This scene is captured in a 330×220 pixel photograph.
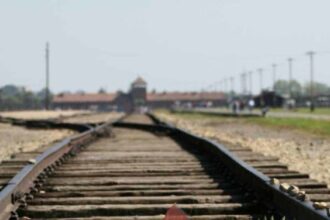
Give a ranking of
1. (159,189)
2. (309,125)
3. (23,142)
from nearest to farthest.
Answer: (159,189) < (23,142) < (309,125)

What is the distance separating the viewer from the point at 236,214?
5617 mm

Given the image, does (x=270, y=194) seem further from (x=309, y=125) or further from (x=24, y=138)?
(x=309, y=125)

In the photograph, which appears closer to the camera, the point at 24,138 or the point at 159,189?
the point at 159,189

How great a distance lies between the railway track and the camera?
5.41 meters

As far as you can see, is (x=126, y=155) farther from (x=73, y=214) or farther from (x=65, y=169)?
(x=73, y=214)

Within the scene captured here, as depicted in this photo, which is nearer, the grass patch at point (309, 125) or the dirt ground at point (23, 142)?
the dirt ground at point (23, 142)

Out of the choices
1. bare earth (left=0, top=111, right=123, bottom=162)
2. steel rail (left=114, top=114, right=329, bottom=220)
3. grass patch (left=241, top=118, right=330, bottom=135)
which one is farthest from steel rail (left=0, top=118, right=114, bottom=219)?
grass patch (left=241, top=118, right=330, bottom=135)

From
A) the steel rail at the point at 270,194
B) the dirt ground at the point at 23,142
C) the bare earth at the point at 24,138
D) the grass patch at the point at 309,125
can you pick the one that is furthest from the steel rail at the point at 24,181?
the grass patch at the point at 309,125

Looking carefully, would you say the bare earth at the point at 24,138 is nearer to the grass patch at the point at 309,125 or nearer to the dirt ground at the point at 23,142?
the dirt ground at the point at 23,142

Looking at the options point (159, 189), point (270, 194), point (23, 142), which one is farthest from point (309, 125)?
point (270, 194)

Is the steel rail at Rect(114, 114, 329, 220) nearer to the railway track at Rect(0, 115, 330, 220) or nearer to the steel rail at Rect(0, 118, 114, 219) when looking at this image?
the railway track at Rect(0, 115, 330, 220)

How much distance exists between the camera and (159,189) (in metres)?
6.86

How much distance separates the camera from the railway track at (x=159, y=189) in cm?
541

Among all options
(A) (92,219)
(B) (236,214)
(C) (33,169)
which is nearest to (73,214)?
(A) (92,219)
